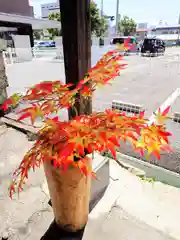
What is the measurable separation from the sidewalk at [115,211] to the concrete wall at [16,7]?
8.34 metres

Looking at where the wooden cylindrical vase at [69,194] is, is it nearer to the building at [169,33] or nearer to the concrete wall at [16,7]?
the concrete wall at [16,7]

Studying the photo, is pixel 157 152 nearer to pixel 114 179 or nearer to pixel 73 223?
pixel 73 223

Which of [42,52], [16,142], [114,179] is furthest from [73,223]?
[42,52]

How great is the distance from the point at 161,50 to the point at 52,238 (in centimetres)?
1308

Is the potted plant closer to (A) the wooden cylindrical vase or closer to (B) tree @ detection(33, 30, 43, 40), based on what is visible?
(A) the wooden cylindrical vase

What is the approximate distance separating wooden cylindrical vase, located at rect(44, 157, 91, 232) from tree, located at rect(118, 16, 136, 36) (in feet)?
93.3

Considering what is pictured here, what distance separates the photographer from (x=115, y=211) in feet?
4.06

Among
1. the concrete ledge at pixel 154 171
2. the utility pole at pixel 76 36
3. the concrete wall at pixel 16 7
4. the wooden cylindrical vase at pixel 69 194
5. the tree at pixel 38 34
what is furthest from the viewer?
the tree at pixel 38 34

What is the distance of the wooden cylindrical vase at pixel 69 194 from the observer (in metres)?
0.84

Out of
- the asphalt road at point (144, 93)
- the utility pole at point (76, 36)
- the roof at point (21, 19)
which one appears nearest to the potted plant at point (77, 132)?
the utility pole at point (76, 36)

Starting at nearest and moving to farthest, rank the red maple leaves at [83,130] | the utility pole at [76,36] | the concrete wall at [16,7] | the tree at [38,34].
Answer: the red maple leaves at [83,130] → the utility pole at [76,36] → the concrete wall at [16,7] → the tree at [38,34]

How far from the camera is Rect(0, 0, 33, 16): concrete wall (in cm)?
756

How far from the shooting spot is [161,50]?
471 inches

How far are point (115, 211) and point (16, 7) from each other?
377 inches
